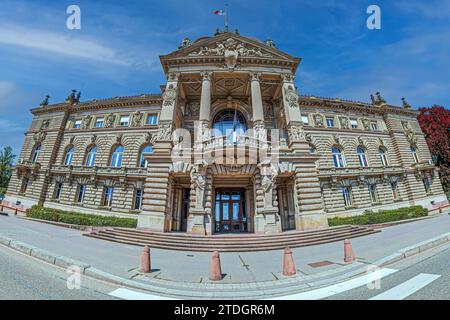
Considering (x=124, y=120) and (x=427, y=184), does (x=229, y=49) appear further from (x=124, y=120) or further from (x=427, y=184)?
(x=427, y=184)

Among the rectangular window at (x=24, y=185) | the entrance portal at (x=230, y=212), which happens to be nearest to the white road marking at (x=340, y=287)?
the entrance portal at (x=230, y=212)

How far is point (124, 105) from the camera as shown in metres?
25.0

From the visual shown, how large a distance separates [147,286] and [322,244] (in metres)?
9.90

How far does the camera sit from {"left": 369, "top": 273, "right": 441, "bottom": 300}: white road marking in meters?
3.77

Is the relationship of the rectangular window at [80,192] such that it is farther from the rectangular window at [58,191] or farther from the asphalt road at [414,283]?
the asphalt road at [414,283]

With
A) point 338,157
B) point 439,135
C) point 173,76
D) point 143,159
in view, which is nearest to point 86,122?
point 143,159

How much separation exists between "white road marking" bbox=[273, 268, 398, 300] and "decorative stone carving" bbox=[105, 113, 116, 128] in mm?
27736

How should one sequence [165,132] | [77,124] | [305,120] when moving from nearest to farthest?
[165,132], [305,120], [77,124]

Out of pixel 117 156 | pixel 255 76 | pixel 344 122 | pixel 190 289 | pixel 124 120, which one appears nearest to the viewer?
pixel 190 289

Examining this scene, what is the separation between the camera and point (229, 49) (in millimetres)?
18453

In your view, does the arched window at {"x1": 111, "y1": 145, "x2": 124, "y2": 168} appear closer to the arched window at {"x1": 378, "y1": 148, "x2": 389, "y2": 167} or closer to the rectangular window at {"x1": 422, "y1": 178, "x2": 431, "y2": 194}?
the arched window at {"x1": 378, "y1": 148, "x2": 389, "y2": 167}

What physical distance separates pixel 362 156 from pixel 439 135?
16587 millimetres
